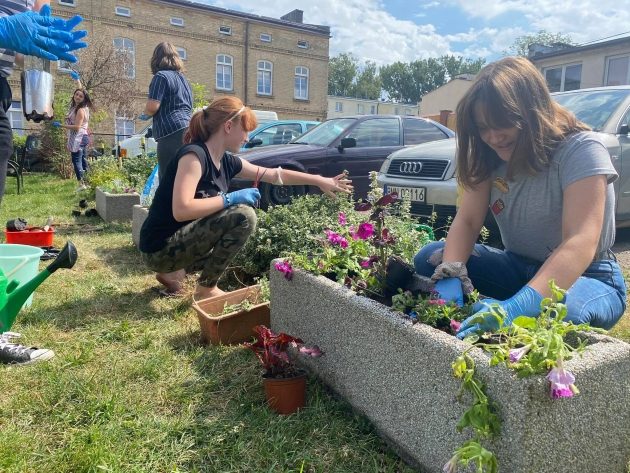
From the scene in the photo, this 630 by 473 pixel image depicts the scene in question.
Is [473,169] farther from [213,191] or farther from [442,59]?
[442,59]

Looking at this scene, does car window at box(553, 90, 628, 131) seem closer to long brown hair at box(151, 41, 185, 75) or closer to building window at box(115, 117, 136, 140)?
long brown hair at box(151, 41, 185, 75)

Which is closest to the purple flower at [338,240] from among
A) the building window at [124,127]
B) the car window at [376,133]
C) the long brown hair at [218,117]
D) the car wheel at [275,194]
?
the long brown hair at [218,117]

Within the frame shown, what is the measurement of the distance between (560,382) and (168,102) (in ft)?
13.8

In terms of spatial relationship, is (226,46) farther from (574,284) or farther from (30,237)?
(574,284)

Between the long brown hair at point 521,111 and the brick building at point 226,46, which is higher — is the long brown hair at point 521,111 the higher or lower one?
the lower one

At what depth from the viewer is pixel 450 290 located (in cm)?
189

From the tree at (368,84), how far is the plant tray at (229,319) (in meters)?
77.0

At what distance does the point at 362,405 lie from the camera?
6.33 ft

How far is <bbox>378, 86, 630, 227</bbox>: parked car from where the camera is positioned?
4598 millimetres

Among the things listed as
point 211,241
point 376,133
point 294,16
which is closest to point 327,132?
point 376,133

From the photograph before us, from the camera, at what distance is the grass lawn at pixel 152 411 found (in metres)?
1.74

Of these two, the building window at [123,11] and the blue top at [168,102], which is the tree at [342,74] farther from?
the blue top at [168,102]

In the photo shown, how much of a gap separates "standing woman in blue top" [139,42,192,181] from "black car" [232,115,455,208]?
174 centimetres

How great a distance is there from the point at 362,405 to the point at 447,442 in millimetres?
458
